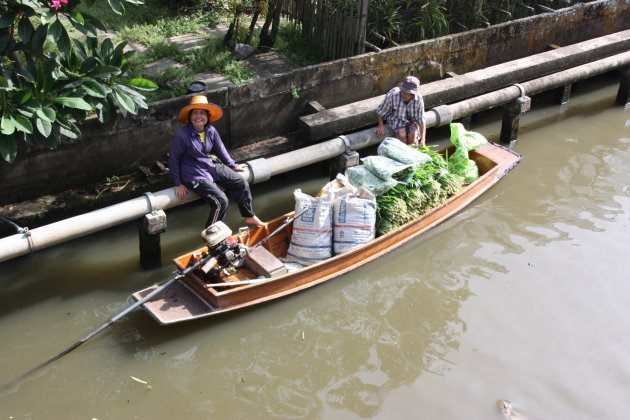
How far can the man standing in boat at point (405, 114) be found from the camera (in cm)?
852

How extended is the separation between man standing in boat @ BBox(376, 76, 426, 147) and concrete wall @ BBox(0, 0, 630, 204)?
48.4 inches

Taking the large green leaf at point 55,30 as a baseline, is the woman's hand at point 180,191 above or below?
below

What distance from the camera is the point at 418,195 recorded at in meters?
7.77

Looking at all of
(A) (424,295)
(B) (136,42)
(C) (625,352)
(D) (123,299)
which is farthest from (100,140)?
(C) (625,352)

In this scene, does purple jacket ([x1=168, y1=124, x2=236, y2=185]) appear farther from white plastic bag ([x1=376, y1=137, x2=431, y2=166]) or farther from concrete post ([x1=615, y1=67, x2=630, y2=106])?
concrete post ([x1=615, y1=67, x2=630, y2=106])

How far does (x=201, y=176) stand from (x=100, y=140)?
60.5 inches

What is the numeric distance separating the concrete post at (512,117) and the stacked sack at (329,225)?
402 centimetres

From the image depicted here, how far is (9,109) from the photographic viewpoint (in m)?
6.11

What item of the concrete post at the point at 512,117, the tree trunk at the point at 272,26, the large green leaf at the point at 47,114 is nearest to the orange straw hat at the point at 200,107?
the large green leaf at the point at 47,114

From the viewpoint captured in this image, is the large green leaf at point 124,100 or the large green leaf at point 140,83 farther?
the large green leaf at point 140,83

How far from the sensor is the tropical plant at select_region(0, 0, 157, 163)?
607cm

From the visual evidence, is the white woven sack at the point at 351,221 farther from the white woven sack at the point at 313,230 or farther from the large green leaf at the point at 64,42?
the large green leaf at the point at 64,42

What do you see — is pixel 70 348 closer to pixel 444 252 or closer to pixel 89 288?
pixel 89 288

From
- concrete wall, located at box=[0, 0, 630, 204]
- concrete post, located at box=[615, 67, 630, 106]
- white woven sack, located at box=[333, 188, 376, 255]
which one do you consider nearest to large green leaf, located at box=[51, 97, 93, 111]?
concrete wall, located at box=[0, 0, 630, 204]
